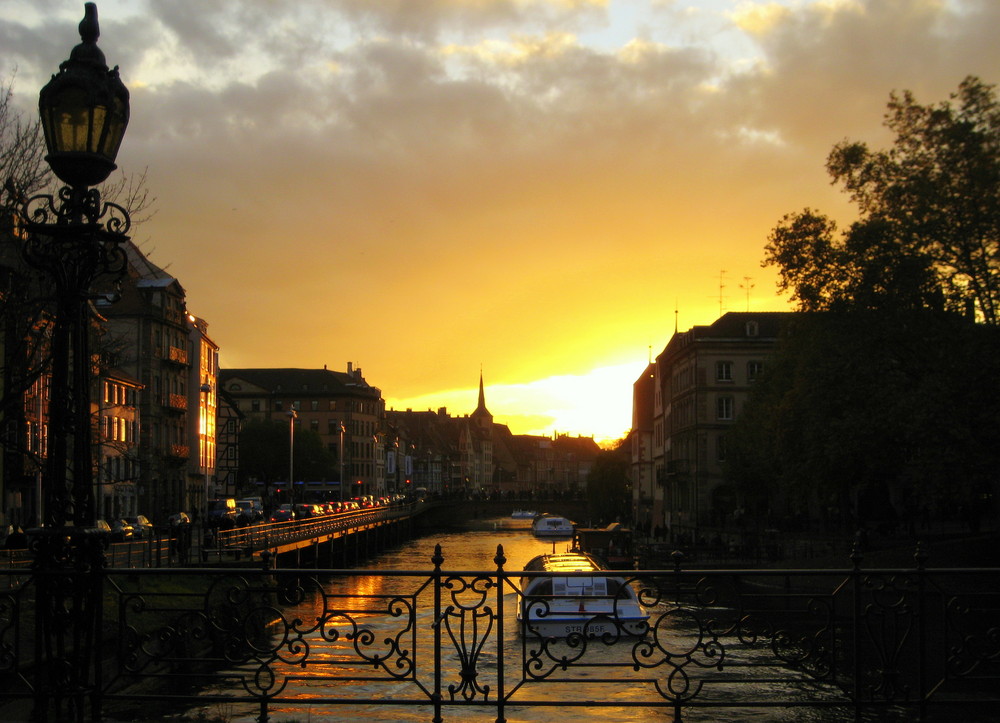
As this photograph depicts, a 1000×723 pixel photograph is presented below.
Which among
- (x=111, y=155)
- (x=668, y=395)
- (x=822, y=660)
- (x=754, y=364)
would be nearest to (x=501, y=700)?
(x=822, y=660)

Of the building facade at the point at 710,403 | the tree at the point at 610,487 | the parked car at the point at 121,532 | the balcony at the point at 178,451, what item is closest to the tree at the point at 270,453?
the tree at the point at 610,487

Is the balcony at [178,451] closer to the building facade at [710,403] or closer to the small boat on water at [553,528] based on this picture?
the building facade at [710,403]

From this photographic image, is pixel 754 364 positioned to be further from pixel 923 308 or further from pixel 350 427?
pixel 350 427

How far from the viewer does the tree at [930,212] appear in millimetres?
42062

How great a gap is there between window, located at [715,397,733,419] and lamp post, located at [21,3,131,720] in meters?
92.9

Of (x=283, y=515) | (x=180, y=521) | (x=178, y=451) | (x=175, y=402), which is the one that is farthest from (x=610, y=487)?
(x=180, y=521)

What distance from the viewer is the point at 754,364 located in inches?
3932

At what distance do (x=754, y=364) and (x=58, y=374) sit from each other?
9416 centimetres

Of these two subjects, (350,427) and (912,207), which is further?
(350,427)

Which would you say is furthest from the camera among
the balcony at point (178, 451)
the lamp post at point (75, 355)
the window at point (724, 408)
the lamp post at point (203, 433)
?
the lamp post at point (203, 433)

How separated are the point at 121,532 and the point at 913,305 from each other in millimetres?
36861

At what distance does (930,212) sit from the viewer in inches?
1684

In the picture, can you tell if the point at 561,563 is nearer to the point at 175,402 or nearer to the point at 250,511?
the point at 250,511

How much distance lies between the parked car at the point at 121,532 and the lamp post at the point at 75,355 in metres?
46.8
